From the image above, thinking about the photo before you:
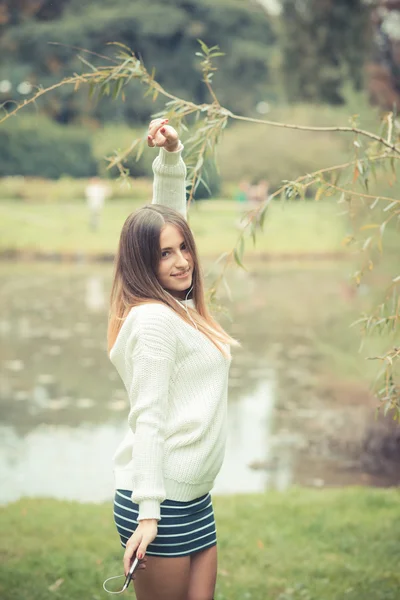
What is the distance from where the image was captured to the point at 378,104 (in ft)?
29.1

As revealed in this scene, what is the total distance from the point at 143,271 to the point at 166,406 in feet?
1.21

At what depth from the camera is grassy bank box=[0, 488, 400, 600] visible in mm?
4219

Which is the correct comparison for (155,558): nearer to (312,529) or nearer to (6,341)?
(312,529)

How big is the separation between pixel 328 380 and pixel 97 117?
38.1 meters

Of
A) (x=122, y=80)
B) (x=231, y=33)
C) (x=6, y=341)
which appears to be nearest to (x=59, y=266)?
(x=6, y=341)

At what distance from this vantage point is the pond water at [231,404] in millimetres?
6980

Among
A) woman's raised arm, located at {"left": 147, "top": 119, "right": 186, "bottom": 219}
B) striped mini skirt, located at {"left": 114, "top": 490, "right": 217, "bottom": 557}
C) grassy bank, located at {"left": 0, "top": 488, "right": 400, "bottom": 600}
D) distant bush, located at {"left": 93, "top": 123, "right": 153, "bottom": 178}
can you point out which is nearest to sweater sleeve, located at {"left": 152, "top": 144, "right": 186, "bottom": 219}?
woman's raised arm, located at {"left": 147, "top": 119, "right": 186, "bottom": 219}

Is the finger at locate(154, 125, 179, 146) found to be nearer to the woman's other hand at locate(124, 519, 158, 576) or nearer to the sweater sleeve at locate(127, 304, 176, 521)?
the sweater sleeve at locate(127, 304, 176, 521)

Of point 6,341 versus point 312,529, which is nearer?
point 312,529

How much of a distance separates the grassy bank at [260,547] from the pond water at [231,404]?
81 centimetres

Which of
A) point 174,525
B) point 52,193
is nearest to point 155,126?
point 174,525

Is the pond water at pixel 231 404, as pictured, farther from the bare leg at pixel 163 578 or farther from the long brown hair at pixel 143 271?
the bare leg at pixel 163 578

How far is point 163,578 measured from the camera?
8.13 feet

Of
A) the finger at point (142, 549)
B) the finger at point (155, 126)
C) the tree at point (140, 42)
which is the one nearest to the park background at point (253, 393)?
the finger at point (155, 126)
